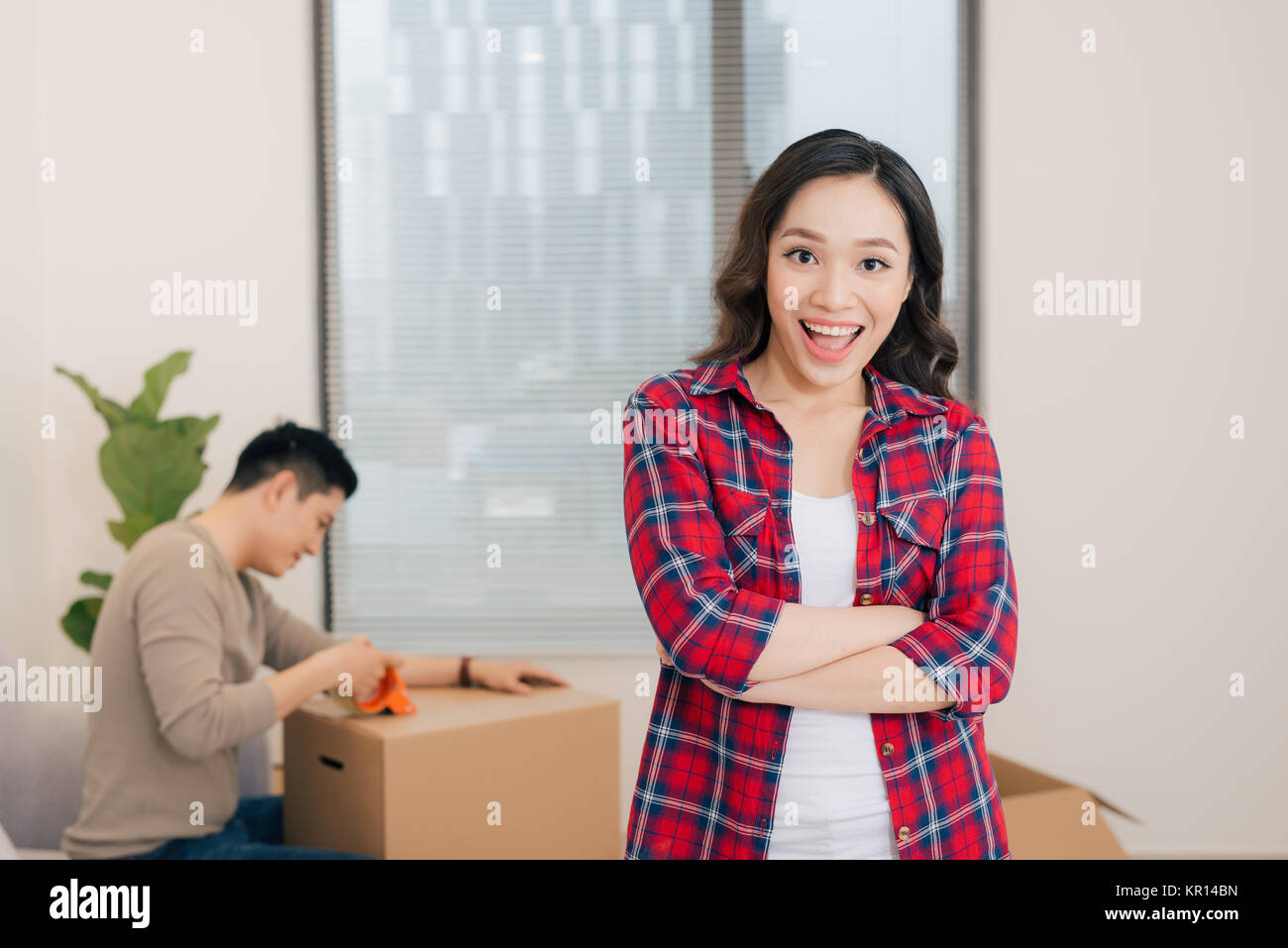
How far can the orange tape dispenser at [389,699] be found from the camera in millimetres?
1826

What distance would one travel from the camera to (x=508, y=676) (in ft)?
6.56

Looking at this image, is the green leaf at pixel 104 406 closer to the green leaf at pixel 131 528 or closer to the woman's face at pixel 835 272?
the green leaf at pixel 131 528

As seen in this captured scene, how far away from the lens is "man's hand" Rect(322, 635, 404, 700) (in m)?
1.78

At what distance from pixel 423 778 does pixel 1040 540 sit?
1.75 m

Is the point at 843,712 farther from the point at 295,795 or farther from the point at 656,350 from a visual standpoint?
the point at 656,350

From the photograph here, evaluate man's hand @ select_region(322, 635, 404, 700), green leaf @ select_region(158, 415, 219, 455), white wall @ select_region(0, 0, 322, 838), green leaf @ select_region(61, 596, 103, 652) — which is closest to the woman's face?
man's hand @ select_region(322, 635, 404, 700)

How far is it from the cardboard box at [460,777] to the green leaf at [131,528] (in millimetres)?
576

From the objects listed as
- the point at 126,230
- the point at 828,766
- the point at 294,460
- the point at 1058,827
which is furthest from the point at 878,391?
the point at 126,230

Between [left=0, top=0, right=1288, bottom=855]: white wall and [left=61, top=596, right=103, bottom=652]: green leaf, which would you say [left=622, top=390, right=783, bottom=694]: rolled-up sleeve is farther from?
[left=0, top=0, right=1288, bottom=855]: white wall

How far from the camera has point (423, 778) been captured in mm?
1727

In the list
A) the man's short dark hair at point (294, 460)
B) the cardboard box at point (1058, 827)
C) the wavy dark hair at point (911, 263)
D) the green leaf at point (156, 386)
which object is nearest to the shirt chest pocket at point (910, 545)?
the wavy dark hair at point (911, 263)
